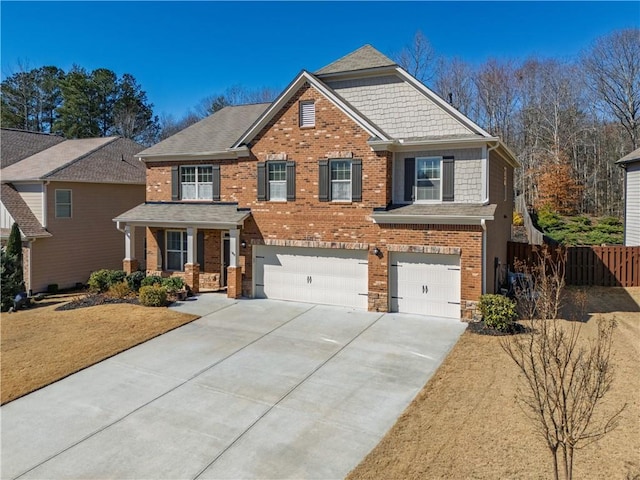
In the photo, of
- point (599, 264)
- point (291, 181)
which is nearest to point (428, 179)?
point (291, 181)

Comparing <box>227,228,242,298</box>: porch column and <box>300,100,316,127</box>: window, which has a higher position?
<box>300,100,316,127</box>: window

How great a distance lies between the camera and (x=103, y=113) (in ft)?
153

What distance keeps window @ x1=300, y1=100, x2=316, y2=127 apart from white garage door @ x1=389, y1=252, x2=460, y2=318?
19.1ft

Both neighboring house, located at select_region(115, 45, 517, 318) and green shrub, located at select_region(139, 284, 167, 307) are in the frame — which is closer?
neighboring house, located at select_region(115, 45, 517, 318)

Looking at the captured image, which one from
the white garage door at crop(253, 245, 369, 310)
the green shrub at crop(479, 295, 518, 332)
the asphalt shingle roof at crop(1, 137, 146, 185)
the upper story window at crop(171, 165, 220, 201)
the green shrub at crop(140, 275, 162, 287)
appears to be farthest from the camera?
the asphalt shingle roof at crop(1, 137, 146, 185)

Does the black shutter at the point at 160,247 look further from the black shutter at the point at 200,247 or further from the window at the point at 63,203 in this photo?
the window at the point at 63,203

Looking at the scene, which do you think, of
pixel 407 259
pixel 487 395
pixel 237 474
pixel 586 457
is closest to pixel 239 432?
pixel 237 474

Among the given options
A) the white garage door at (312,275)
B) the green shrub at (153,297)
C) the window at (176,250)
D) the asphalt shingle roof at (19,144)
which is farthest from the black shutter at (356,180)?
the asphalt shingle roof at (19,144)

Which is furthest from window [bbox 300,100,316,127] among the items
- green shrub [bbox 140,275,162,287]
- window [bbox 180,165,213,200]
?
green shrub [bbox 140,275,162,287]

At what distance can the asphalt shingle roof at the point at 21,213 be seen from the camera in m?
19.6

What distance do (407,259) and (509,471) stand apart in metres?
9.53

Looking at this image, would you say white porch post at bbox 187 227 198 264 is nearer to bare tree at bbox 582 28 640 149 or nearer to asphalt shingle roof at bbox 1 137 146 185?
asphalt shingle roof at bbox 1 137 146 185

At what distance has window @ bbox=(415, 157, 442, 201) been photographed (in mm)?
15812

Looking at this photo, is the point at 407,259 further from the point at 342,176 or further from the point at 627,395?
the point at 627,395
